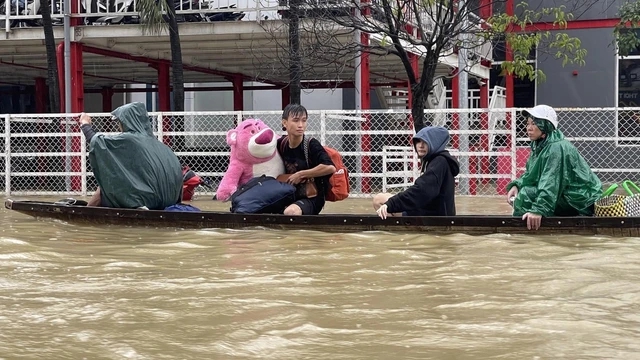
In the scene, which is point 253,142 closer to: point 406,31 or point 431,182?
point 431,182

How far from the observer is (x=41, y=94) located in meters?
28.2

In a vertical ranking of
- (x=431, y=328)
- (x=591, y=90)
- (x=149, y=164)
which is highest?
(x=591, y=90)

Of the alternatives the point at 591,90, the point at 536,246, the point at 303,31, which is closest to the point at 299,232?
the point at 536,246

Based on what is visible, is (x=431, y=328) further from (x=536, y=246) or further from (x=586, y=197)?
(x=586, y=197)

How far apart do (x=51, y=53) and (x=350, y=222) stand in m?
11.3

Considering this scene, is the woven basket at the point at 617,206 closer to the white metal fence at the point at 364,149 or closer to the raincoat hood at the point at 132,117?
the raincoat hood at the point at 132,117

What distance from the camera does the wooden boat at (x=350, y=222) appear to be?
775cm

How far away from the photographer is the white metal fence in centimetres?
1469

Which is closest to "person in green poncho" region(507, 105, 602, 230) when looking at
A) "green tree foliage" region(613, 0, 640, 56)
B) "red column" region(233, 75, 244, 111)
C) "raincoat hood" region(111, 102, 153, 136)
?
"raincoat hood" region(111, 102, 153, 136)

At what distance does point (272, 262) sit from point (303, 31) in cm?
1021

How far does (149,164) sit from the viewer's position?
30.9 ft

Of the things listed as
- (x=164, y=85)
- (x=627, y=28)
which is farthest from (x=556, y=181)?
(x=164, y=85)

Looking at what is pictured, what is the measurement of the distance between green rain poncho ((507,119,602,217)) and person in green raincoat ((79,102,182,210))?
375 centimetres

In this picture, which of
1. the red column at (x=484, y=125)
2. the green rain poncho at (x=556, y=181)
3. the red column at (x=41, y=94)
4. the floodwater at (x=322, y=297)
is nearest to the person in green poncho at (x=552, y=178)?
the green rain poncho at (x=556, y=181)
